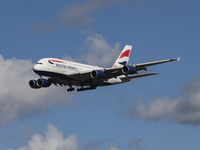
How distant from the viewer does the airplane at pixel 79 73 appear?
72.4 metres

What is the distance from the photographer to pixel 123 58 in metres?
88.4

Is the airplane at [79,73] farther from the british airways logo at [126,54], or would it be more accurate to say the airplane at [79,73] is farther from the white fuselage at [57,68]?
the british airways logo at [126,54]

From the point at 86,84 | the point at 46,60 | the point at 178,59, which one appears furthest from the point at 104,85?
the point at 178,59

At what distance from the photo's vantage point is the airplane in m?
72.4

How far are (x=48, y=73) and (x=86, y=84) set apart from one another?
32.6ft

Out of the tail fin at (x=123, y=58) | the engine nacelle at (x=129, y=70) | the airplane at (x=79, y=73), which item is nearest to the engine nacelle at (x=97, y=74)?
the airplane at (x=79, y=73)

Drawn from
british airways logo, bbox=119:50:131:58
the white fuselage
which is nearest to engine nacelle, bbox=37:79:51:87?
the white fuselage

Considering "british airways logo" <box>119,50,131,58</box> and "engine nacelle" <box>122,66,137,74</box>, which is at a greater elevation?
"british airways logo" <box>119,50,131,58</box>

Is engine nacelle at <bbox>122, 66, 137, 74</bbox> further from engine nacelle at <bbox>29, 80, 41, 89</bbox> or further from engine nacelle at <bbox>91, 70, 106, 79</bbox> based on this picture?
engine nacelle at <bbox>29, 80, 41, 89</bbox>

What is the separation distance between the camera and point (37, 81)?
80.6 meters

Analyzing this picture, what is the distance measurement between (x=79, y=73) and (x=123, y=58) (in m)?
17.4

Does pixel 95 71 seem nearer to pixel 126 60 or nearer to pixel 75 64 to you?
pixel 75 64

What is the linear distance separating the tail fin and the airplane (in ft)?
16.8

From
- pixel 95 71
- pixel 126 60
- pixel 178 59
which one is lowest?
pixel 178 59
